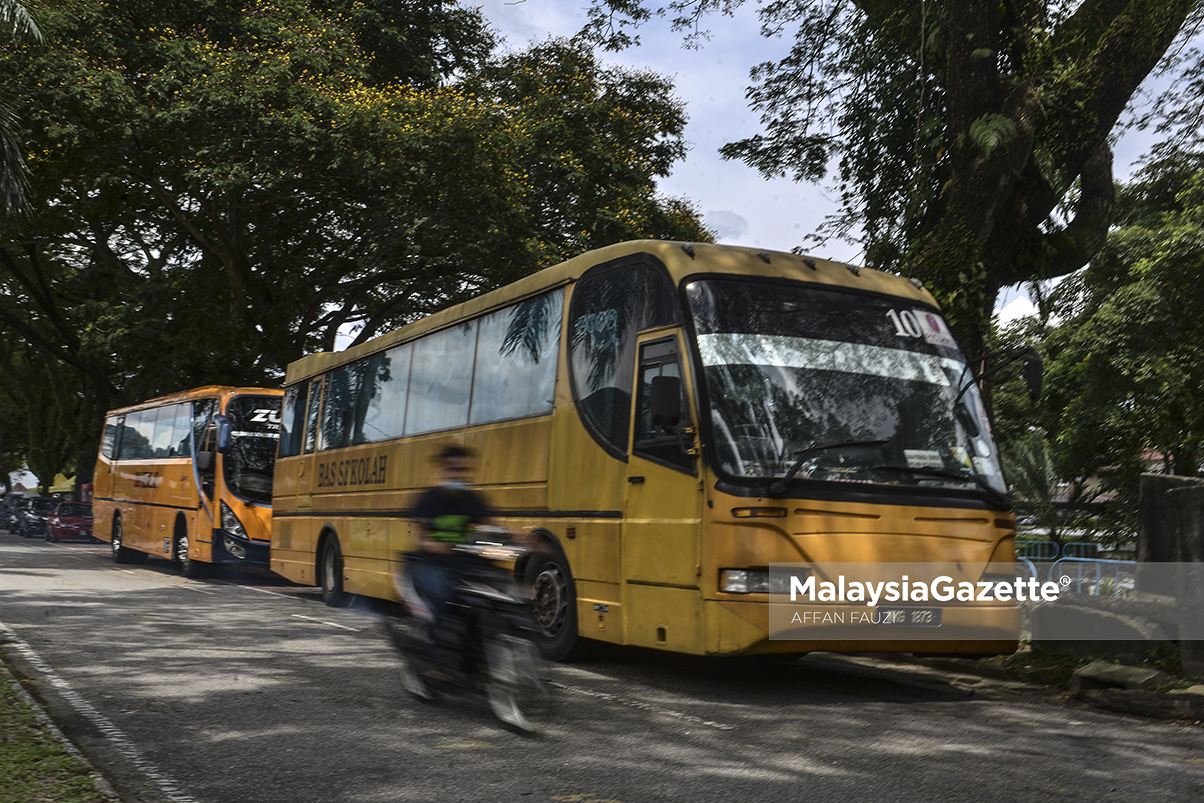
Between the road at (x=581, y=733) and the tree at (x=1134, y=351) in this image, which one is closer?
the road at (x=581, y=733)

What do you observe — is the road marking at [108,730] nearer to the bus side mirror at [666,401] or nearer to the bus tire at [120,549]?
the bus side mirror at [666,401]

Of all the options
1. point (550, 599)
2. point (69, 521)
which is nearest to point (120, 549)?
point (69, 521)

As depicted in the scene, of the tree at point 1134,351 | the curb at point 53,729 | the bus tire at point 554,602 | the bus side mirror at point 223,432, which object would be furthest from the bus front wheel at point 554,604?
the bus side mirror at point 223,432

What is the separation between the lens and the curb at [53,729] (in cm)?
511

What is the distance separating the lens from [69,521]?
35625mm

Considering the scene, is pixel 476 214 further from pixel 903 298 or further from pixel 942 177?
pixel 903 298

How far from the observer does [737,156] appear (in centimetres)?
1738

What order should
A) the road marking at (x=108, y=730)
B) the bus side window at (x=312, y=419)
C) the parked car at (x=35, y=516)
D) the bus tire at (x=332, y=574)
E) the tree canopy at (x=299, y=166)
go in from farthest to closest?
the parked car at (x=35, y=516)
the tree canopy at (x=299, y=166)
the bus side window at (x=312, y=419)
the bus tire at (x=332, y=574)
the road marking at (x=108, y=730)

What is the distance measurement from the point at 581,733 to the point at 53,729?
2859 mm

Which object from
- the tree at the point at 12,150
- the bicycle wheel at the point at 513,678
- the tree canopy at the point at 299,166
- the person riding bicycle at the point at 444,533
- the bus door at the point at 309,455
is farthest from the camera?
the tree canopy at the point at 299,166

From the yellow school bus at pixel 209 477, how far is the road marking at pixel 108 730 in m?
9.98

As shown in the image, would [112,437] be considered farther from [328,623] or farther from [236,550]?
[328,623]

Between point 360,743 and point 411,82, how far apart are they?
69.9 feet

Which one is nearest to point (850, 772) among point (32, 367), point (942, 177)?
point (942, 177)
